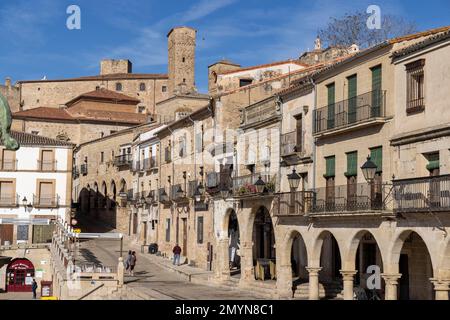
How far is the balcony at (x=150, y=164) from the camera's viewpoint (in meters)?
49.1

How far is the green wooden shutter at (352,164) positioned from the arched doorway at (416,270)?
106 inches

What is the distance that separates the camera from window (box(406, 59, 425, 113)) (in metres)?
19.5

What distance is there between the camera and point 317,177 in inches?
1004

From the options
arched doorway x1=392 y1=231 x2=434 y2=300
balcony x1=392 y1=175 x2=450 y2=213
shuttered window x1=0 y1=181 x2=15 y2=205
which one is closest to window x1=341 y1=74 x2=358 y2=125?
balcony x1=392 y1=175 x2=450 y2=213

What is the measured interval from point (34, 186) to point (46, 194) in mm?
1011

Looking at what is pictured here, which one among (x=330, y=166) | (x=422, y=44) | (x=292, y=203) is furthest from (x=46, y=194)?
(x=422, y=44)

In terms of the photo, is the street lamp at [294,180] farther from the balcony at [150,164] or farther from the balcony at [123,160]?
the balcony at [123,160]

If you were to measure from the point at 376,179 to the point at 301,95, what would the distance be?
6.40 meters

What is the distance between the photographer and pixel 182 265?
39.9 m

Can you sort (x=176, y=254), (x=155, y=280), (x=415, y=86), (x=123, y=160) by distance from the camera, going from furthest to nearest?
(x=123, y=160)
(x=176, y=254)
(x=155, y=280)
(x=415, y=86)

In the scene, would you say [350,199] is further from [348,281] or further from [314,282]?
[314,282]

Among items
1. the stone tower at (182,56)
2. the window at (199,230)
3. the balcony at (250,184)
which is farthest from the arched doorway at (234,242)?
the stone tower at (182,56)

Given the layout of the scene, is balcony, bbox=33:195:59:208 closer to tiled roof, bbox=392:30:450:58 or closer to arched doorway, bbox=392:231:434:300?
arched doorway, bbox=392:231:434:300
